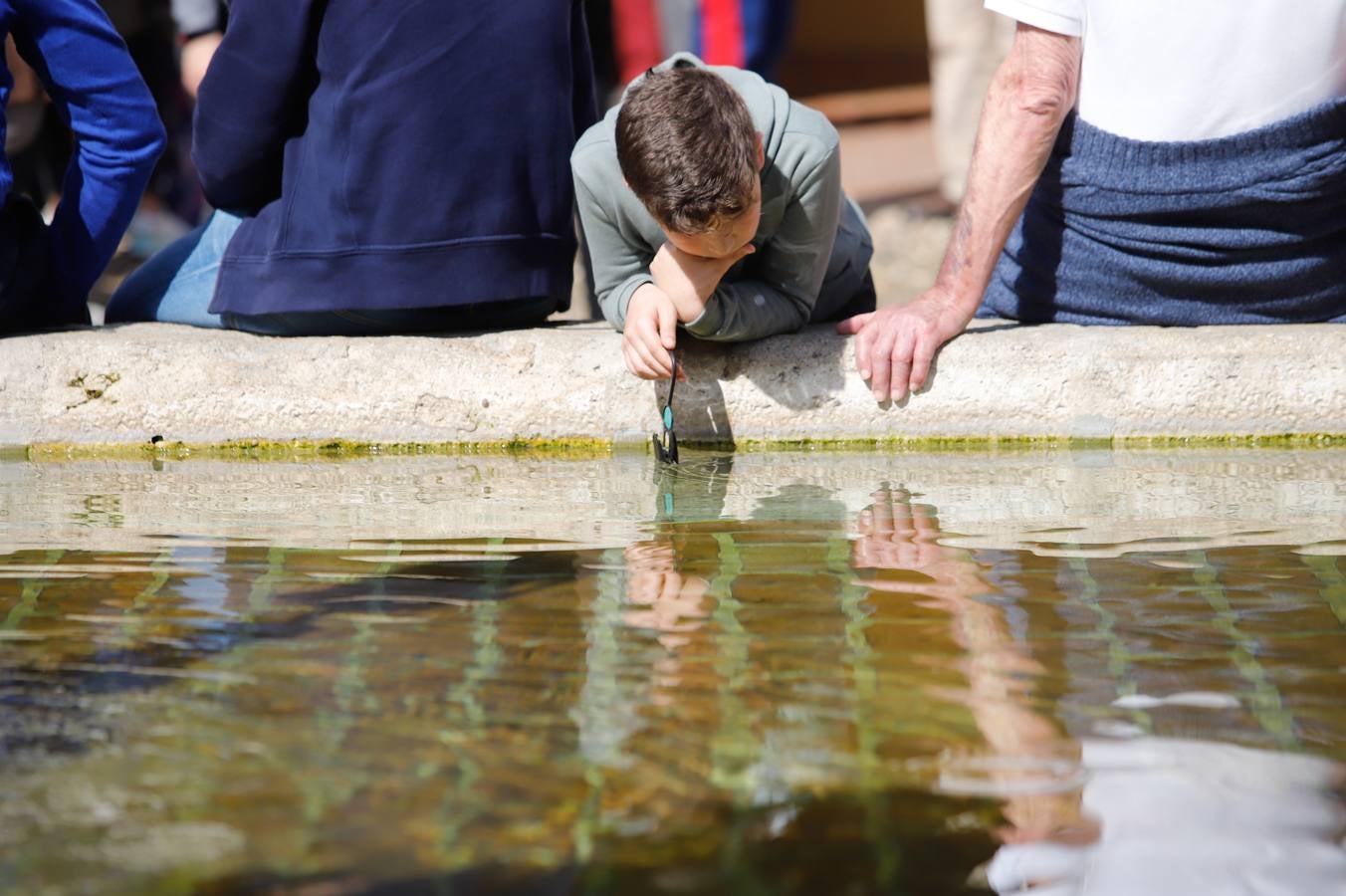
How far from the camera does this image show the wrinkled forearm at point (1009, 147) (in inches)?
131

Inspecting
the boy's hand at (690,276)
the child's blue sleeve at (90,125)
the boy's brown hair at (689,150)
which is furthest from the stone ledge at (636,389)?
the boy's brown hair at (689,150)

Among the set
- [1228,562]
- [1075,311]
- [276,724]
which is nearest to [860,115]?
[1075,311]

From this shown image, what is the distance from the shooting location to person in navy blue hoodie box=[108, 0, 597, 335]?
11.3ft

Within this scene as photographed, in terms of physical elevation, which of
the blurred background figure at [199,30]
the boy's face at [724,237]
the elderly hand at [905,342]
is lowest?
the elderly hand at [905,342]

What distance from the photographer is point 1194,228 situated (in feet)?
11.3

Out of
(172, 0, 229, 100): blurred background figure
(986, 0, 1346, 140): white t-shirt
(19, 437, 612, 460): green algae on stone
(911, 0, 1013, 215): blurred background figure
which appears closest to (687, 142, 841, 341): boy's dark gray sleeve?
(19, 437, 612, 460): green algae on stone

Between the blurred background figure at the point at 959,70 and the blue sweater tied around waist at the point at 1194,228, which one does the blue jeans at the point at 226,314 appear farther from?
the blurred background figure at the point at 959,70

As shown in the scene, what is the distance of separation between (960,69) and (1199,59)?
206 inches

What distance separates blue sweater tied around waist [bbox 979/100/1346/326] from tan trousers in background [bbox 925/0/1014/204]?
464cm

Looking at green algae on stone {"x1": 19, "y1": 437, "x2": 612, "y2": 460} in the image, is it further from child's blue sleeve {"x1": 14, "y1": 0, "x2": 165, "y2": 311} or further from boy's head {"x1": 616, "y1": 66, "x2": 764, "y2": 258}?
boy's head {"x1": 616, "y1": 66, "x2": 764, "y2": 258}

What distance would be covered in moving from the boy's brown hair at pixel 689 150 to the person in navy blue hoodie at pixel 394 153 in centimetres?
61

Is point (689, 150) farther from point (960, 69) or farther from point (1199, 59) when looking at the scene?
point (960, 69)

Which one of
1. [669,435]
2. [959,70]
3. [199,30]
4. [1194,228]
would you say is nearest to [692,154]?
[669,435]

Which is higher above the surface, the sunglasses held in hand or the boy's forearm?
the boy's forearm
